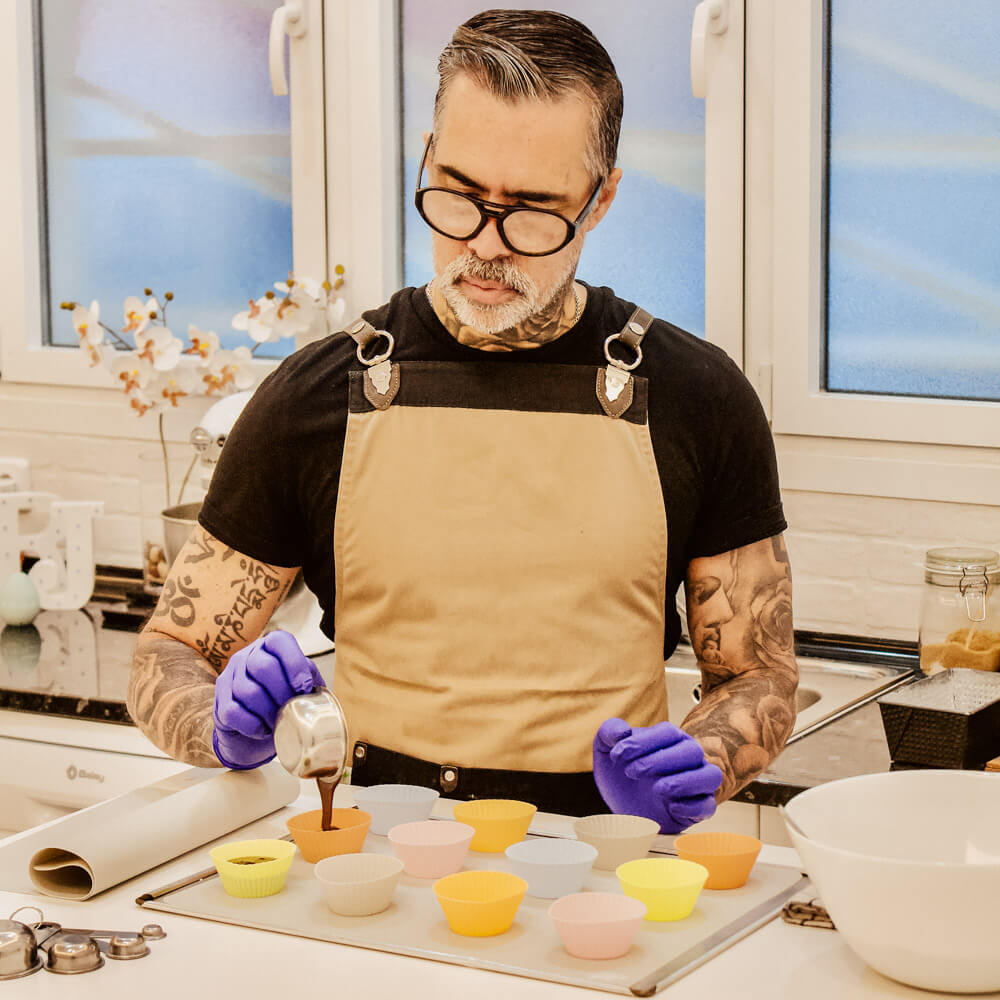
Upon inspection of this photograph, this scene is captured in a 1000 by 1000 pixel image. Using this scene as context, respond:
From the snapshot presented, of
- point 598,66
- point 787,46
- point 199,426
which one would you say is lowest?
point 199,426

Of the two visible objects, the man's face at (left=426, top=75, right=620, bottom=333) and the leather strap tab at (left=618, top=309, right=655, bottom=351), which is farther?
the leather strap tab at (left=618, top=309, right=655, bottom=351)

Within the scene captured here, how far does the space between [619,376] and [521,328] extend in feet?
0.40

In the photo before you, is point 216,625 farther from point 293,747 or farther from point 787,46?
point 787,46

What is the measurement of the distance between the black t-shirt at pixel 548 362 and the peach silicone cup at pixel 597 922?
63cm

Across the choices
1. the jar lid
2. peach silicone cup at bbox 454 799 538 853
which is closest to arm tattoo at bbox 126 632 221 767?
peach silicone cup at bbox 454 799 538 853

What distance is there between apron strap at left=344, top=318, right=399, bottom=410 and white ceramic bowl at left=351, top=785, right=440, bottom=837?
1.64ft

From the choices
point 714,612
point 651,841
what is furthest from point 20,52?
point 651,841

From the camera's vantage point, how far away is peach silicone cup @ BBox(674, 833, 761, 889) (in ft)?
4.19

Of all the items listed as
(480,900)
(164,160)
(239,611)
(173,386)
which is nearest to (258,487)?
(239,611)

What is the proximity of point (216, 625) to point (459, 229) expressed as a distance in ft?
A: 1.71

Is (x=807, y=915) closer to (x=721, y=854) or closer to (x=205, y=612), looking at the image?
(x=721, y=854)

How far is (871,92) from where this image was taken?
7.87 ft

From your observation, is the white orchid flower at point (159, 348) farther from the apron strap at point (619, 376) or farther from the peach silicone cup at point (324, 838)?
the peach silicone cup at point (324, 838)

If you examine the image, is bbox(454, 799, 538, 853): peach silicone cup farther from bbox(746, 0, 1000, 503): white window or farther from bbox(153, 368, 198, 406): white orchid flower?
bbox(153, 368, 198, 406): white orchid flower
